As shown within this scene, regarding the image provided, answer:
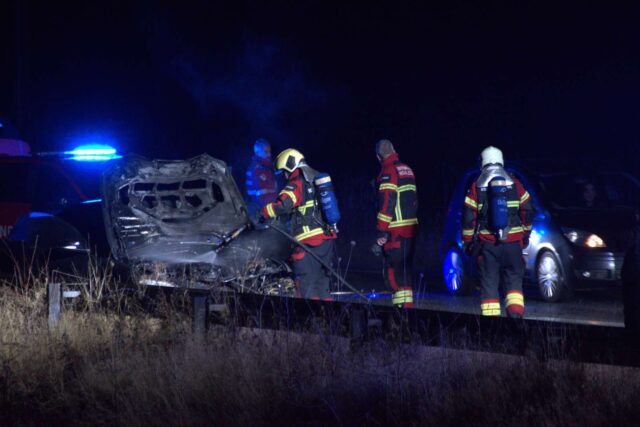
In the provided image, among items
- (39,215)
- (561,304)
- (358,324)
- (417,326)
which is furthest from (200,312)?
(561,304)

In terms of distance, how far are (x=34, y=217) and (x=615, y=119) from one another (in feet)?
48.5

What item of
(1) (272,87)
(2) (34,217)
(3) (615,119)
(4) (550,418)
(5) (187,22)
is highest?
(5) (187,22)

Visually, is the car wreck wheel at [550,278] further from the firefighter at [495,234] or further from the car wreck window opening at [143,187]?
the car wreck window opening at [143,187]

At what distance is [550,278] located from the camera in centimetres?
1311

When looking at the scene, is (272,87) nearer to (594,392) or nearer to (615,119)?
(615,119)

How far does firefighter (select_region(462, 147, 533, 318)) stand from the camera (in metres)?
10.0

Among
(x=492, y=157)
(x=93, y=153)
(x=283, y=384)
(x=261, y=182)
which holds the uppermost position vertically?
(x=93, y=153)

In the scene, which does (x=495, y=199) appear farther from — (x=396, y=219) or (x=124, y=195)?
(x=124, y=195)

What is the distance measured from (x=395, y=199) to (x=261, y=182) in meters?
3.85

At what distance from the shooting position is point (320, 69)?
31.8 metres

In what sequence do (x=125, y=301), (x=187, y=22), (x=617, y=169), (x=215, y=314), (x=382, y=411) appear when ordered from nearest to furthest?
(x=382, y=411)
(x=215, y=314)
(x=125, y=301)
(x=617, y=169)
(x=187, y=22)

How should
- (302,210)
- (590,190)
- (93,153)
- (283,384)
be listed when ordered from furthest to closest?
(93,153) → (590,190) → (302,210) → (283,384)

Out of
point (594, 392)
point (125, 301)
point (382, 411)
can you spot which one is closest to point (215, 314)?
point (125, 301)

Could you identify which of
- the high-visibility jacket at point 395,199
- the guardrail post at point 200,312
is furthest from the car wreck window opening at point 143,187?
the guardrail post at point 200,312
